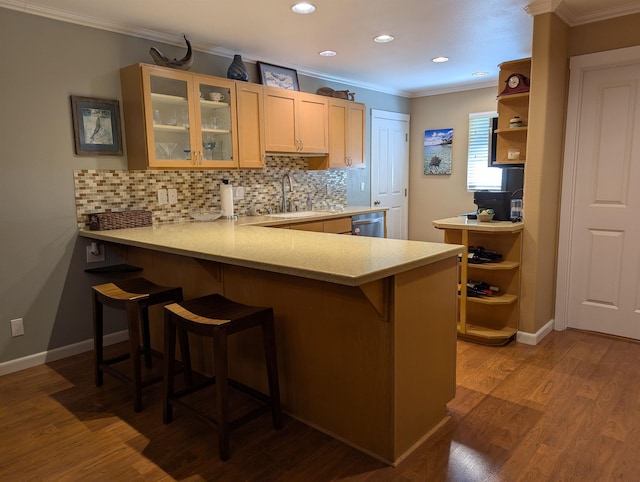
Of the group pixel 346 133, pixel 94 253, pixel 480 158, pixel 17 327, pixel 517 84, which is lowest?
pixel 17 327

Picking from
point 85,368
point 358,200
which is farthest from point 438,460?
point 358,200

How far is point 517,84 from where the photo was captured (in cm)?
338

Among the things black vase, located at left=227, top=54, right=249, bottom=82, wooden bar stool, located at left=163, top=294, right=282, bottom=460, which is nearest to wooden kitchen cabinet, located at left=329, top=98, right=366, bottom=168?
black vase, located at left=227, top=54, right=249, bottom=82

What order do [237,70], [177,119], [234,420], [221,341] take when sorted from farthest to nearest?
[237,70] < [177,119] < [234,420] < [221,341]

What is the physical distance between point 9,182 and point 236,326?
6.54ft

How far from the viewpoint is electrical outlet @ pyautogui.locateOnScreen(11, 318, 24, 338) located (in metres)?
2.90

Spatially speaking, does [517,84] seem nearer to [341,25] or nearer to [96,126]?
[341,25]

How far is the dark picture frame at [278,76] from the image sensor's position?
415 cm

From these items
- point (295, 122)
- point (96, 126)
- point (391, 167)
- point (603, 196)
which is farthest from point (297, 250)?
point (391, 167)

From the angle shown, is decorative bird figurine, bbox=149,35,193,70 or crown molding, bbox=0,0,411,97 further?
decorative bird figurine, bbox=149,35,193,70

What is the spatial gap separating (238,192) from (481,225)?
2.19m

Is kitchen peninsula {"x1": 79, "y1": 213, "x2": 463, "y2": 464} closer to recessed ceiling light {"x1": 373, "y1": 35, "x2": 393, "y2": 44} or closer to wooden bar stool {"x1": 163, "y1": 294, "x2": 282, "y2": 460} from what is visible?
wooden bar stool {"x1": 163, "y1": 294, "x2": 282, "y2": 460}

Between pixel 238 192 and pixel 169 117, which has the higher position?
pixel 169 117

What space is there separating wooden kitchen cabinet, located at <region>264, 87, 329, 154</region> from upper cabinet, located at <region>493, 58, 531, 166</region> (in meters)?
1.71
